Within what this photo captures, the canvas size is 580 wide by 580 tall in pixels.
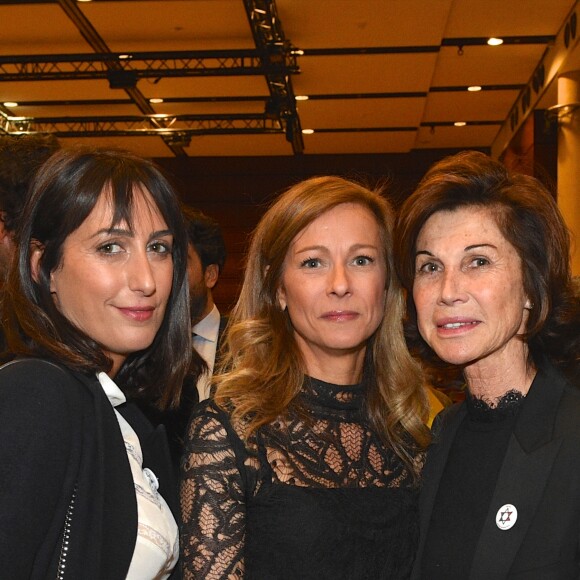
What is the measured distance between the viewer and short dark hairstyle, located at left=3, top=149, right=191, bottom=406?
5.87ft

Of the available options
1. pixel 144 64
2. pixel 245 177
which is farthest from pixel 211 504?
pixel 245 177

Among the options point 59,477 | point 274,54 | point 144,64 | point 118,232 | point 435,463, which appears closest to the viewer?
point 59,477

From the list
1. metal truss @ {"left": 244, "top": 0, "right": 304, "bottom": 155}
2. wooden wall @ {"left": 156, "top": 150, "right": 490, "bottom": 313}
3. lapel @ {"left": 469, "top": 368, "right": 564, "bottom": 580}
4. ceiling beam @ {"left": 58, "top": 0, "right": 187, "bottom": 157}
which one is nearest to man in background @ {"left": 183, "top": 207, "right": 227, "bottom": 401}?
lapel @ {"left": 469, "top": 368, "right": 564, "bottom": 580}

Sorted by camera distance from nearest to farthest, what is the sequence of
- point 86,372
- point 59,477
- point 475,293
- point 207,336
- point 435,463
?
point 59,477
point 86,372
point 475,293
point 435,463
point 207,336

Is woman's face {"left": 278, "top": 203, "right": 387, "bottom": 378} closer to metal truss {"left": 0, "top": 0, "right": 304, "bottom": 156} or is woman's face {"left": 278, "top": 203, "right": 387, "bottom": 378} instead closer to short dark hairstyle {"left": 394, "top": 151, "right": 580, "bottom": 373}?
short dark hairstyle {"left": 394, "top": 151, "right": 580, "bottom": 373}

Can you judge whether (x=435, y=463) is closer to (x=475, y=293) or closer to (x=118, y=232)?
(x=475, y=293)

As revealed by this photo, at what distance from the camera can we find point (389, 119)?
10.9 metres

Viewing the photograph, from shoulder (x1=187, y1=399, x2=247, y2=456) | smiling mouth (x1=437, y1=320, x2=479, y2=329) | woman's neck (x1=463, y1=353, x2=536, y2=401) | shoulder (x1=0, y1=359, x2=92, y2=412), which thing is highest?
smiling mouth (x1=437, y1=320, x2=479, y2=329)

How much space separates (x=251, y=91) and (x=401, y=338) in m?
7.48

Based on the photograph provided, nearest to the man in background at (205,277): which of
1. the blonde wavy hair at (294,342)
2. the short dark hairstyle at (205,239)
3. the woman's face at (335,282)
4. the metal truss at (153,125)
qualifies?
the short dark hairstyle at (205,239)

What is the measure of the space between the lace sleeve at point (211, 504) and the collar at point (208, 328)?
2.05 metres

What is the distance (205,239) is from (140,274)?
9.63 ft

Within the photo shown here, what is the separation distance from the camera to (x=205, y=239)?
4.86 m

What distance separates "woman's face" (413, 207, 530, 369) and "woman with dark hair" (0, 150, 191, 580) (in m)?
0.65
